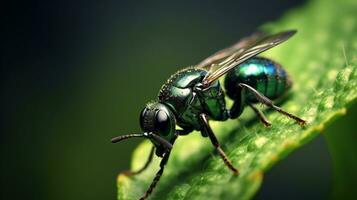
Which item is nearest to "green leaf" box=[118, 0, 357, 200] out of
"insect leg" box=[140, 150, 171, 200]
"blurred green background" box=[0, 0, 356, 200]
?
"insect leg" box=[140, 150, 171, 200]

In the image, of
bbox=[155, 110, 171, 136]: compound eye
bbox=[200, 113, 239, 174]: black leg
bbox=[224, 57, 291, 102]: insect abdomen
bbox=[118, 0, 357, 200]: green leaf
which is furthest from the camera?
bbox=[224, 57, 291, 102]: insect abdomen

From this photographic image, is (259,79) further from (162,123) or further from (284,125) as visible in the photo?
(162,123)

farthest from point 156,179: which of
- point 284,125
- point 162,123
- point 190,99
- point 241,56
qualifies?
point 241,56

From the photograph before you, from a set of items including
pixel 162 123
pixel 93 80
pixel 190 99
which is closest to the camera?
pixel 162 123

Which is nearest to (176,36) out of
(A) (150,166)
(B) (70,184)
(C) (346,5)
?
(B) (70,184)

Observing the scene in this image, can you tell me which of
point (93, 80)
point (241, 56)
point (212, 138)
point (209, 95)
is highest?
point (93, 80)

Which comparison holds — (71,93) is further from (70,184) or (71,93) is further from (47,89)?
(70,184)

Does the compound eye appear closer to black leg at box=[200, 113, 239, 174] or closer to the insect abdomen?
black leg at box=[200, 113, 239, 174]
